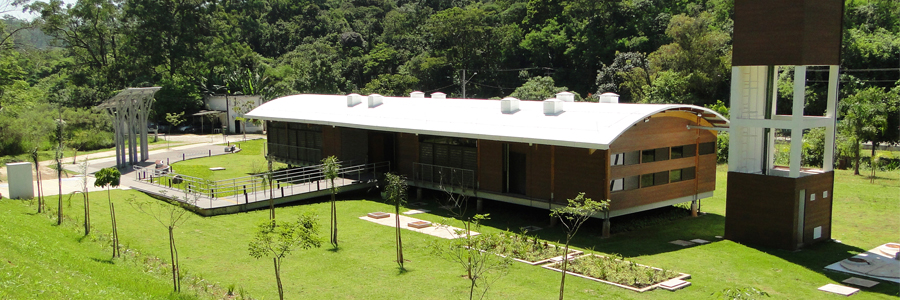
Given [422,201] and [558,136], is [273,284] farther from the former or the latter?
[422,201]

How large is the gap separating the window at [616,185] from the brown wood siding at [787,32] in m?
4.91

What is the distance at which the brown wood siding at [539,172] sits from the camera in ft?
73.5

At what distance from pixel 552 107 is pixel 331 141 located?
1182 cm

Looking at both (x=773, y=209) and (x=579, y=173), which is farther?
(x=579, y=173)

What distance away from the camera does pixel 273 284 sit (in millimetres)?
15297

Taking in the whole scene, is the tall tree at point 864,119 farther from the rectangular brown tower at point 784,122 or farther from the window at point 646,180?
the window at point 646,180

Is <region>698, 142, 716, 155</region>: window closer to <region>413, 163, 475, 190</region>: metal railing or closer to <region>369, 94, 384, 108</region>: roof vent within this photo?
Answer: <region>413, 163, 475, 190</region>: metal railing

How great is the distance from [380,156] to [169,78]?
46.1 metres

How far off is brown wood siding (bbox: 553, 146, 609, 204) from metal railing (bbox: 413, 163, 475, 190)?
3.66 meters

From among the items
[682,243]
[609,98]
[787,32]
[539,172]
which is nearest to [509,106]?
[539,172]

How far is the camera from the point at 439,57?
3014 inches

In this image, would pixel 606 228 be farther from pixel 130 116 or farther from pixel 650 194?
pixel 130 116

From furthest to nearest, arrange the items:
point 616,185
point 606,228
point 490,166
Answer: point 490,166, point 616,185, point 606,228

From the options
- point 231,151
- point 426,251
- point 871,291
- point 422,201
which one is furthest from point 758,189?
point 231,151
